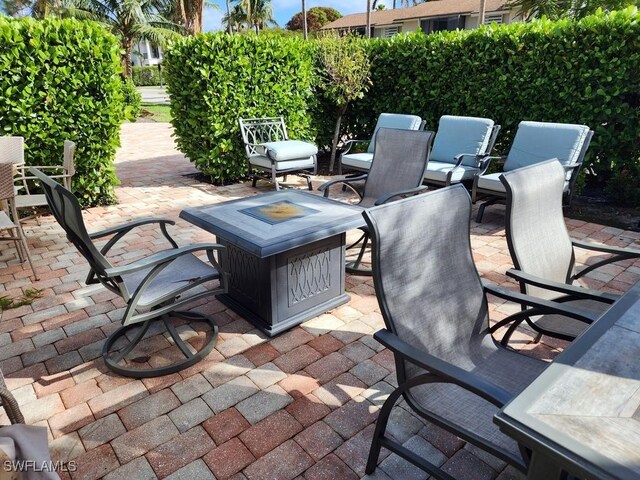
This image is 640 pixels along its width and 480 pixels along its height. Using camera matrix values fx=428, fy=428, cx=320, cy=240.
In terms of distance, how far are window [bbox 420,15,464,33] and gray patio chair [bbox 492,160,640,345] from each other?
25.2m

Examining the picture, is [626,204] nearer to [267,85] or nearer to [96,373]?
[267,85]

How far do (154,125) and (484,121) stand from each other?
1255 centimetres

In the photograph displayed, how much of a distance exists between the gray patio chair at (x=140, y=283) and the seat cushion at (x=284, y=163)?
373 cm

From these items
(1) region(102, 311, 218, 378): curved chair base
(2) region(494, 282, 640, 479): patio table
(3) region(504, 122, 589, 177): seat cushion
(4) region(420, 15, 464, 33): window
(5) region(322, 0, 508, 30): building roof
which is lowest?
(1) region(102, 311, 218, 378): curved chair base

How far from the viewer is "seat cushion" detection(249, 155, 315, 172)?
21.3 feet

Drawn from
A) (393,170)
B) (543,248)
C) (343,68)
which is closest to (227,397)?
(543,248)

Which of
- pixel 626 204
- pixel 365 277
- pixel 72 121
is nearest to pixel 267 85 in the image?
pixel 72 121

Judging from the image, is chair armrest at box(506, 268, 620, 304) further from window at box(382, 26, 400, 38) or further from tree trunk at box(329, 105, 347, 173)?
window at box(382, 26, 400, 38)

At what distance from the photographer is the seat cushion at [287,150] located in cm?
636

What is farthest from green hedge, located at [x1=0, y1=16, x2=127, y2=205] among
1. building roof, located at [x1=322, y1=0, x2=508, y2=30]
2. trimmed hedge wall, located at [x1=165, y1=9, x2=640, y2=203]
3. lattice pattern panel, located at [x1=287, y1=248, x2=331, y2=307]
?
building roof, located at [x1=322, y1=0, x2=508, y2=30]

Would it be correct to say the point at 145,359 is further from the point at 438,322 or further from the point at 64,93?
the point at 64,93

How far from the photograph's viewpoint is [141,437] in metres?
2.06

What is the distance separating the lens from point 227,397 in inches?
91.4

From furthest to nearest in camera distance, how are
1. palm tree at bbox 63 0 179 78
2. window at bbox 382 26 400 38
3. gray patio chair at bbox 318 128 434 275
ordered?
window at bbox 382 26 400 38 < palm tree at bbox 63 0 179 78 < gray patio chair at bbox 318 128 434 275
